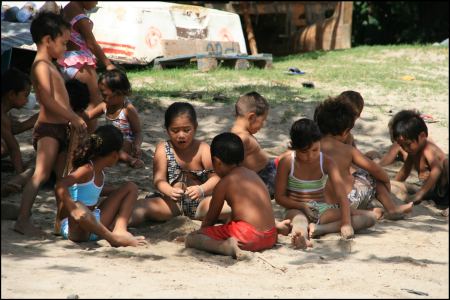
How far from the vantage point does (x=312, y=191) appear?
6301 millimetres

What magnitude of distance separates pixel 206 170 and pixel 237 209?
0.87 meters

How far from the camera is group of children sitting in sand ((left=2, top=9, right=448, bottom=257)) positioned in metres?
5.54

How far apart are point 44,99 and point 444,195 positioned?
11.6ft

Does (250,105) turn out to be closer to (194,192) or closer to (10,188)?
(194,192)

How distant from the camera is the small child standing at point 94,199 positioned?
17.7ft

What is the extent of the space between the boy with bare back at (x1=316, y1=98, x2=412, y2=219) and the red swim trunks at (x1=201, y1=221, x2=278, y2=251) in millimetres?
1164

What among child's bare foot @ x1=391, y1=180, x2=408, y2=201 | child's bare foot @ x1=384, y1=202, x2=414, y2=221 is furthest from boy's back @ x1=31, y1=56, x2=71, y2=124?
child's bare foot @ x1=391, y1=180, x2=408, y2=201

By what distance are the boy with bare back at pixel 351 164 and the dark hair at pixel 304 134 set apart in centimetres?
48

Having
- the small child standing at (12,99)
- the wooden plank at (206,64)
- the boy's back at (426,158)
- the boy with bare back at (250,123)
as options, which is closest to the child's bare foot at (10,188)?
the small child standing at (12,99)

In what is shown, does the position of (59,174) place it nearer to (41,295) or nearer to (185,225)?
(185,225)

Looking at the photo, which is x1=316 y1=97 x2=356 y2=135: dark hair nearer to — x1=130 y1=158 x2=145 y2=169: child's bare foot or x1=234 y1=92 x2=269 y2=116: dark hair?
x1=234 y1=92 x2=269 y2=116: dark hair

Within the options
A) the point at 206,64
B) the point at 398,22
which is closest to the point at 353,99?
the point at 206,64

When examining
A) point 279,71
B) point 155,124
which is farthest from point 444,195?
point 279,71

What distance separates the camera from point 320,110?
6.72 m
